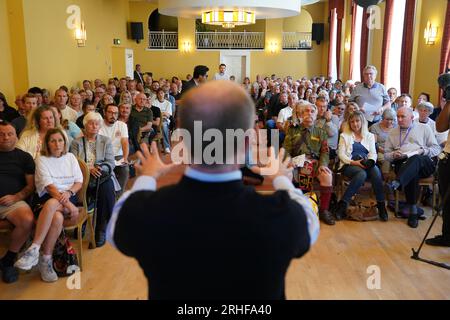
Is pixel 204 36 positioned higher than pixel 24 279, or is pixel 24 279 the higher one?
pixel 204 36

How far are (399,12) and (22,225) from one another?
8932 mm

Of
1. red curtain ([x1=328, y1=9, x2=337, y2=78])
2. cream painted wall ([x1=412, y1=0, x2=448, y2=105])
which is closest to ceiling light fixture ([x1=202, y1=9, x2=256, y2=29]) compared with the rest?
cream painted wall ([x1=412, y1=0, x2=448, y2=105])

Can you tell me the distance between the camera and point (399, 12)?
9.51 meters

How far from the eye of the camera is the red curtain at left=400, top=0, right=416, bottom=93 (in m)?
8.11

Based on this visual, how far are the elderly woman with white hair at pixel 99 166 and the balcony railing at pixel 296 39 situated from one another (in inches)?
603

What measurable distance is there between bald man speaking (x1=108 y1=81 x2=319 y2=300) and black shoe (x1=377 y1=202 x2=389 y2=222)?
12.7 feet

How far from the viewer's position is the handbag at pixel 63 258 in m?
3.34

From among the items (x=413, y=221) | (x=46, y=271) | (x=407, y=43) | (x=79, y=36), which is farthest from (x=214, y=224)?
(x=79, y=36)

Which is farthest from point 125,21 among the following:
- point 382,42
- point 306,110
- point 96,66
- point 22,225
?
point 22,225

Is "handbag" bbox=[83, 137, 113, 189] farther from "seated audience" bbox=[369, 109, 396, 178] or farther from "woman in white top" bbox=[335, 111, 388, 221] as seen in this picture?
"seated audience" bbox=[369, 109, 396, 178]

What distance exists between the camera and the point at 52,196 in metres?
3.34

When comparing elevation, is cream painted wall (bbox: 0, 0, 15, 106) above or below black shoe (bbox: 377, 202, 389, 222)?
above
